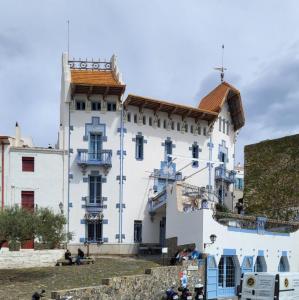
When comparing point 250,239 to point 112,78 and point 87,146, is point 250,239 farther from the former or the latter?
point 112,78

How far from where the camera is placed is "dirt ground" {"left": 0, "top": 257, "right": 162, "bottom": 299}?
24562mm

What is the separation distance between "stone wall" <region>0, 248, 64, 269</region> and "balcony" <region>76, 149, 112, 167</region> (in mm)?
8303

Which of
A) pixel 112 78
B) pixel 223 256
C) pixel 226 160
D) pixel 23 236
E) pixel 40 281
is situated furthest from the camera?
pixel 226 160

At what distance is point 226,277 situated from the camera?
3281cm

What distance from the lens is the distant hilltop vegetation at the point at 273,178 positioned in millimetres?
43562

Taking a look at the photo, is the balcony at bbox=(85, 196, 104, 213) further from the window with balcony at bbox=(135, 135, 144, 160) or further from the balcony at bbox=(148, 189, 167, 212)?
the window with balcony at bbox=(135, 135, 144, 160)

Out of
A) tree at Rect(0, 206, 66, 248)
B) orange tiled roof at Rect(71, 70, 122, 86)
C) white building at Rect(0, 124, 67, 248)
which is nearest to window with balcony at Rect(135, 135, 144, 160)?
orange tiled roof at Rect(71, 70, 122, 86)

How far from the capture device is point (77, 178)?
41.3 meters

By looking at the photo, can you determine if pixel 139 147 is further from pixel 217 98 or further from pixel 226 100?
pixel 226 100

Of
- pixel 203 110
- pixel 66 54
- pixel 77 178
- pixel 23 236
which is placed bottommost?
pixel 23 236


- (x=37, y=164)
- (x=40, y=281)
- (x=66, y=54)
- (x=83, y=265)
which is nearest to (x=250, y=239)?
(x=83, y=265)

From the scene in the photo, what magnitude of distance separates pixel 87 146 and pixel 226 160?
43.1 ft

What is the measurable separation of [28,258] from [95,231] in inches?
334

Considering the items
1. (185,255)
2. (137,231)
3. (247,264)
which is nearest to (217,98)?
(137,231)
